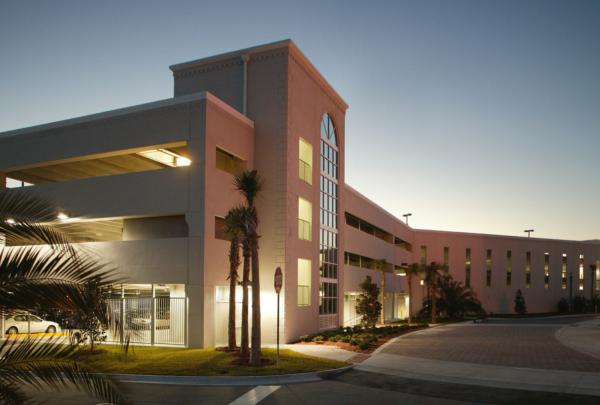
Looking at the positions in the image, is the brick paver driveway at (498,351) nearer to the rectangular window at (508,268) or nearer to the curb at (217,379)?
the curb at (217,379)

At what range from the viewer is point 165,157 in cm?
2883

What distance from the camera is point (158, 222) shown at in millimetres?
26062

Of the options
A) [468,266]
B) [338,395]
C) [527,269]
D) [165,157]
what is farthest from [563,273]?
[338,395]

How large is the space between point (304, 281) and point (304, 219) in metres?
3.20

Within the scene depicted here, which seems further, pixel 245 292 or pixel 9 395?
pixel 245 292

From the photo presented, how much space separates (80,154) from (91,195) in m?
2.12

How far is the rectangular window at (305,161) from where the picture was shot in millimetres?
29500

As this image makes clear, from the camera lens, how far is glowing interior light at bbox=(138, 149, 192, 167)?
91.3ft

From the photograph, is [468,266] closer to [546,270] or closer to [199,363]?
[546,270]

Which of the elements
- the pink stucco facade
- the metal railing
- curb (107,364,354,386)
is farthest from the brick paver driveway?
the metal railing

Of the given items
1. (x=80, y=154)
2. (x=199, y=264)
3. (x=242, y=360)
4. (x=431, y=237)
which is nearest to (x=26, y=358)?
(x=242, y=360)

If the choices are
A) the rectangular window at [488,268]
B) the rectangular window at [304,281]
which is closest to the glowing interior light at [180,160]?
the rectangular window at [304,281]

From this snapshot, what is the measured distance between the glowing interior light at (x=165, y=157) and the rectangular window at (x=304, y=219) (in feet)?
20.1

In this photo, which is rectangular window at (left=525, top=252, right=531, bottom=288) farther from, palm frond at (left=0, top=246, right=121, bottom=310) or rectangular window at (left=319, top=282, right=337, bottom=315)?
palm frond at (left=0, top=246, right=121, bottom=310)
